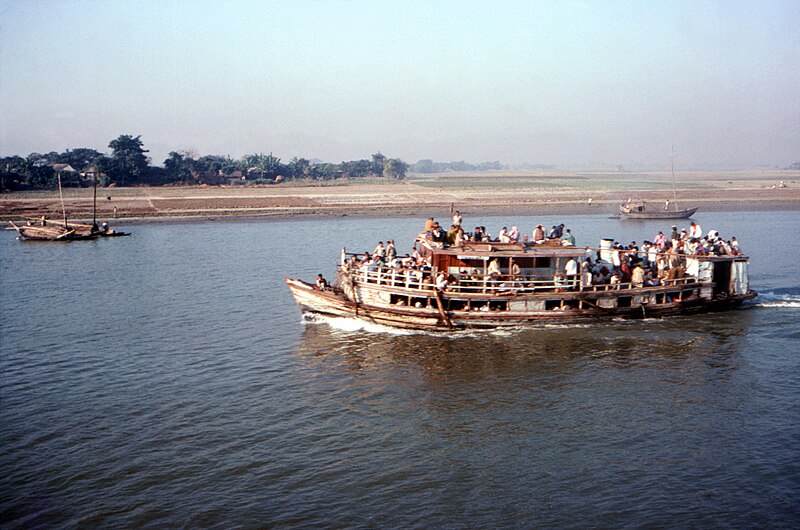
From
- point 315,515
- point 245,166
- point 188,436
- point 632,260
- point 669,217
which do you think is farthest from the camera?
point 245,166

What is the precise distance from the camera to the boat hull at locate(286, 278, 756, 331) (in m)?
27.7

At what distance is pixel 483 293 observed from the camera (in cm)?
2769

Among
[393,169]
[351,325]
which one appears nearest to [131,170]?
[393,169]

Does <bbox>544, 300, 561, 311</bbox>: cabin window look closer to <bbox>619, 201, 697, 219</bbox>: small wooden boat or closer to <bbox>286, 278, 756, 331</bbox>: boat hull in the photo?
<bbox>286, 278, 756, 331</bbox>: boat hull

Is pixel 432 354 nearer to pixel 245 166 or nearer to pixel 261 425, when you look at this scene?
pixel 261 425

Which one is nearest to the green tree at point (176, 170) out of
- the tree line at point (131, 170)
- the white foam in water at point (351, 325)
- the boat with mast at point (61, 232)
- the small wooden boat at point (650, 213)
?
the tree line at point (131, 170)

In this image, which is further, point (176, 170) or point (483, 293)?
point (176, 170)

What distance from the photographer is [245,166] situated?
5246 inches

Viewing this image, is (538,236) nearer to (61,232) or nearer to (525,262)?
(525,262)

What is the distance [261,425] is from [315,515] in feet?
15.4

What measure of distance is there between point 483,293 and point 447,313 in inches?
64.1

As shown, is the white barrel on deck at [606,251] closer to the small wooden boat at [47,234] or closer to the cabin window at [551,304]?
the cabin window at [551,304]

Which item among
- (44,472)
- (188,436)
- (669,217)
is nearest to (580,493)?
(188,436)

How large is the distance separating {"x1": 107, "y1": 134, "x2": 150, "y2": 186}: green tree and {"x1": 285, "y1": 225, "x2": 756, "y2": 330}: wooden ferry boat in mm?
81477
